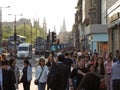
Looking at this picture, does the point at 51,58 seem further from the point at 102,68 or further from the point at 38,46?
the point at 38,46

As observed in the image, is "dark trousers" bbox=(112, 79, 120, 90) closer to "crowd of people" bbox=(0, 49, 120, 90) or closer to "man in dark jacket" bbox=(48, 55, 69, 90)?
"crowd of people" bbox=(0, 49, 120, 90)

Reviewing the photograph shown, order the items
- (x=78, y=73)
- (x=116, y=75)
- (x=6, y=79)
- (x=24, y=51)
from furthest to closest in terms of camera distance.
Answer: (x=24, y=51) → (x=116, y=75) → (x=78, y=73) → (x=6, y=79)

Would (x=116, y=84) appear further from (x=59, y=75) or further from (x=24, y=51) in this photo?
(x=24, y=51)

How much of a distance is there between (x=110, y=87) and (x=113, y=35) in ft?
75.2

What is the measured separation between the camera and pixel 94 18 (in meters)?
77.0

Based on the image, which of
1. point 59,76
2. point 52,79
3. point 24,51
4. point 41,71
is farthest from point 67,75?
point 24,51

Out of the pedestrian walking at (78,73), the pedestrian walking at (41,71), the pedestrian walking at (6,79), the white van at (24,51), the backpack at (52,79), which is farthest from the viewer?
the white van at (24,51)

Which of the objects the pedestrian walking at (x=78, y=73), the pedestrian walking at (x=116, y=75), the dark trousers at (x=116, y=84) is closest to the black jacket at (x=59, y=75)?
the pedestrian walking at (x=78, y=73)

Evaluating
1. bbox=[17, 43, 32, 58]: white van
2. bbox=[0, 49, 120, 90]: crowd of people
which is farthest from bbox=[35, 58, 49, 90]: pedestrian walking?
bbox=[17, 43, 32, 58]: white van

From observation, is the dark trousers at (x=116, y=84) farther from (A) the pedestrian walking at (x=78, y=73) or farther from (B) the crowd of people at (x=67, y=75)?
(A) the pedestrian walking at (x=78, y=73)

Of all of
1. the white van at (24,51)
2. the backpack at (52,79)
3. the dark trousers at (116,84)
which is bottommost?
the dark trousers at (116,84)

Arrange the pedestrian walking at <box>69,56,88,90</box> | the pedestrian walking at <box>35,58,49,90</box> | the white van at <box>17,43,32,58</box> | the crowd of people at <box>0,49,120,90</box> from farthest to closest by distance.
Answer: the white van at <box>17,43,32,58</box> < the pedestrian walking at <box>35,58,49,90</box> < the pedestrian walking at <box>69,56,88,90</box> < the crowd of people at <box>0,49,120,90</box>

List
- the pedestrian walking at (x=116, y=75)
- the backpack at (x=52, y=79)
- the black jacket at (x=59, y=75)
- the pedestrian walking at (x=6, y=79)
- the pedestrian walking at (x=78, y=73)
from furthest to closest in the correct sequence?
the pedestrian walking at (x=116, y=75) → the black jacket at (x=59, y=75) → the backpack at (x=52, y=79) → the pedestrian walking at (x=78, y=73) → the pedestrian walking at (x=6, y=79)

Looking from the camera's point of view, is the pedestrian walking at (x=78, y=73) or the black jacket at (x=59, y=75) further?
the black jacket at (x=59, y=75)
